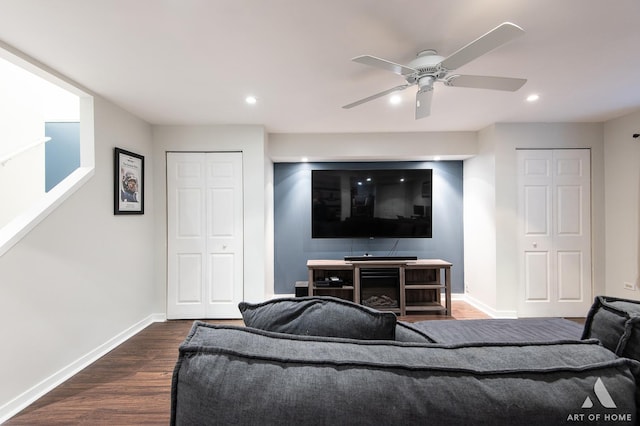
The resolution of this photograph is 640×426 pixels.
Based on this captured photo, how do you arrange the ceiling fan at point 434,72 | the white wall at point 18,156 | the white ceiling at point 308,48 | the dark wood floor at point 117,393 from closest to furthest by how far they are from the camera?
the white ceiling at point 308,48, the ceiling fan at point 434,72, the dark wood floor at point 117,393, the white wall at point 18,156

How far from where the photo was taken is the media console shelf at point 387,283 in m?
3.92

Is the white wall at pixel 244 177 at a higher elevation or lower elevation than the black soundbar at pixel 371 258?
higher

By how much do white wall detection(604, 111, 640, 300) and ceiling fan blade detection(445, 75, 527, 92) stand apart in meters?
2.62

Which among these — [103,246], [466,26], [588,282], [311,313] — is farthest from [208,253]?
[588,282]

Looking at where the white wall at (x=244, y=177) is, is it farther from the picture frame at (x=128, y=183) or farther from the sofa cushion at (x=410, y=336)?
the sofa cushion at (x=410, y=336)

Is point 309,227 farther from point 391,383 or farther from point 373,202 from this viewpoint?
point 391,383

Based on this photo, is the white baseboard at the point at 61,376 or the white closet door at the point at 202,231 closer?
A: the white baseboard at the point at 61,376

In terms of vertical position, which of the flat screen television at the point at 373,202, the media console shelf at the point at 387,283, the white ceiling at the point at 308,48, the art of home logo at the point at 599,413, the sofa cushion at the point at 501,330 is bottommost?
the media console shelf at the point at 387,283

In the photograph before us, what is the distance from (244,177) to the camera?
3.73 m

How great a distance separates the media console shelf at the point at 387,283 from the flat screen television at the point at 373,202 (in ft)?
1.54

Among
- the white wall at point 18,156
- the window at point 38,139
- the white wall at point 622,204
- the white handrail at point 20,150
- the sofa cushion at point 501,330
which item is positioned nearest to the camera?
the sofa cushion at point 501,330

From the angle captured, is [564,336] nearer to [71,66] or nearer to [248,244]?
[248,244]

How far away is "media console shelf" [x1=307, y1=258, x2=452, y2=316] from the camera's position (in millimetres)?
3916

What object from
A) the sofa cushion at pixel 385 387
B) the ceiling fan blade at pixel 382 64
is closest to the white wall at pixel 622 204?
the ceiling fan blade at pixel 382 64
